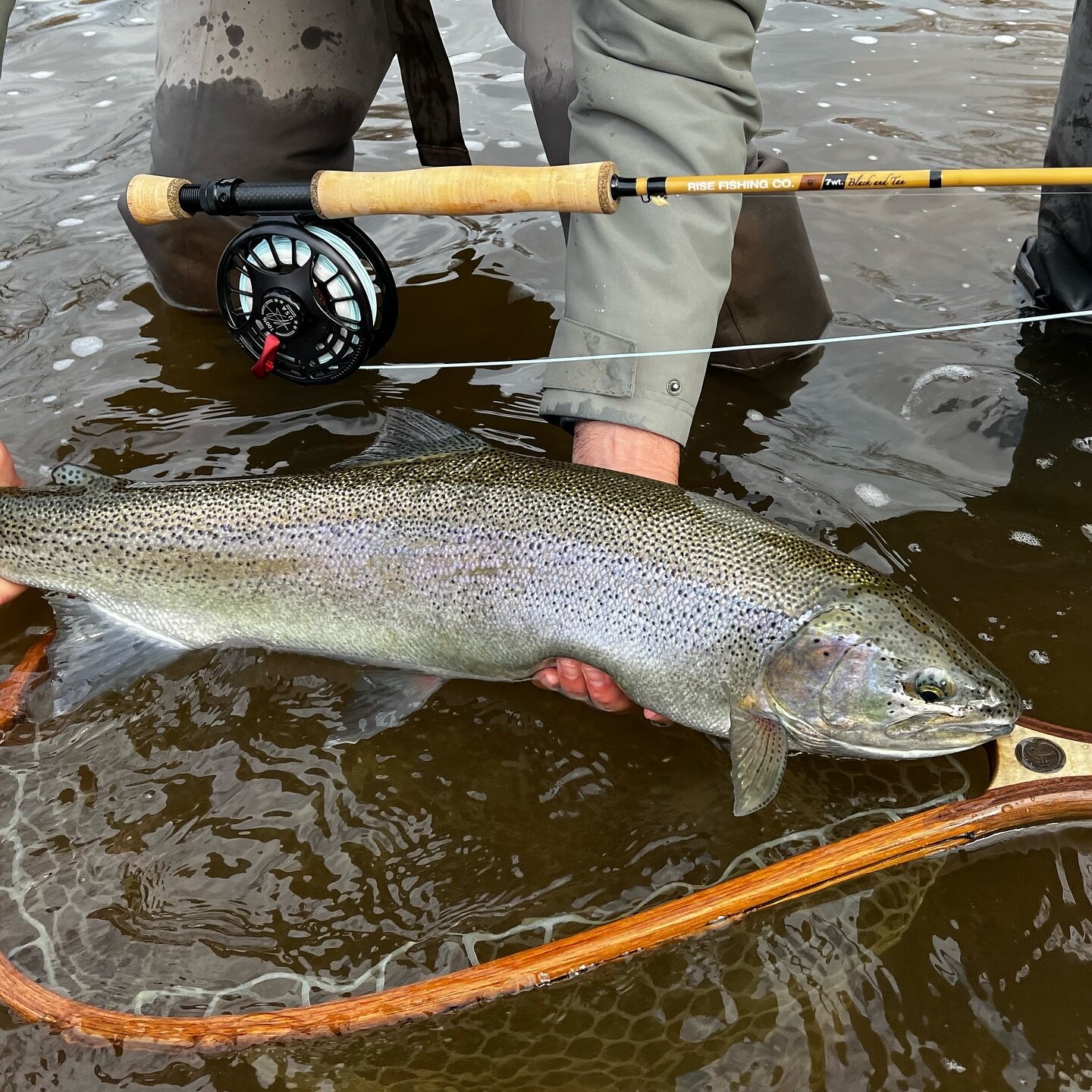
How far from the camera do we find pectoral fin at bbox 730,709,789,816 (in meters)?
2.15

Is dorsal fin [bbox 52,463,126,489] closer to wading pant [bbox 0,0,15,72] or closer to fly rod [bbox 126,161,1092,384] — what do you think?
fly rod [bbox 126,161,1092,384]

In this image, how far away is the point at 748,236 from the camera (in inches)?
142

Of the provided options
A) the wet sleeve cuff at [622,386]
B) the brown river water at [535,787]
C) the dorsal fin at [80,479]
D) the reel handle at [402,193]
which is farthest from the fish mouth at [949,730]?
the dorsal fin at [80,479]

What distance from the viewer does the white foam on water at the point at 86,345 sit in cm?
392

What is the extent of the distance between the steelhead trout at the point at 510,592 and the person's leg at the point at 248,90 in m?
1.73

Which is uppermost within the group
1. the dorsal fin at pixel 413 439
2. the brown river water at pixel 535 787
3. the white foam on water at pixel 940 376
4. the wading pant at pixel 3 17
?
the wading pant at pixel 3 17

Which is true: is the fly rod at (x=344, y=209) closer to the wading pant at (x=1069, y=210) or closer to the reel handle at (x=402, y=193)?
the reel handle at (x=402, y=193)

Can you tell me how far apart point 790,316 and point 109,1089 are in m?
3.25

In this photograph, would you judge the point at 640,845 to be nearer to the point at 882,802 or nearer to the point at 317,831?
the point at 882,802

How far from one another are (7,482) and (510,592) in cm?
163

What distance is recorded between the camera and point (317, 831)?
7.75 ft

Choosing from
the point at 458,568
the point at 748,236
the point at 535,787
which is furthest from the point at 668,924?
the point at 748,236

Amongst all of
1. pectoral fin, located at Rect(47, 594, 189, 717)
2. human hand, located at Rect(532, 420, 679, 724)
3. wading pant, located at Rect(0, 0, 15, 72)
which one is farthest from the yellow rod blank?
wading pant, located at Rect(0, 0, 15, 72)

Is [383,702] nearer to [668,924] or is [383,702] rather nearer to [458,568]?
[458,568]
